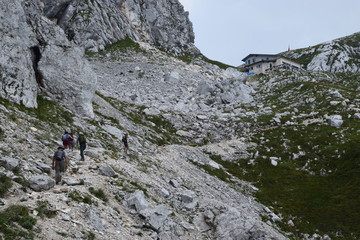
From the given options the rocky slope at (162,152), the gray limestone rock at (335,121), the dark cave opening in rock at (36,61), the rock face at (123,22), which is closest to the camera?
the rocky slope at (162,152)

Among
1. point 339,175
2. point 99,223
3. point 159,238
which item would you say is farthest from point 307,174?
point 99,223

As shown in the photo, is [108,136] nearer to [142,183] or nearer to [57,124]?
[57,124]

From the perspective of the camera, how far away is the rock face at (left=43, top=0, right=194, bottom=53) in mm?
90312

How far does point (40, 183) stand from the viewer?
14.9m

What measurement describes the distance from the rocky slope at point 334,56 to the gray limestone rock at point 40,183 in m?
161

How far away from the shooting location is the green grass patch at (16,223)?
34.6 ft

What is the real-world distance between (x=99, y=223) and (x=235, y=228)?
370 inches

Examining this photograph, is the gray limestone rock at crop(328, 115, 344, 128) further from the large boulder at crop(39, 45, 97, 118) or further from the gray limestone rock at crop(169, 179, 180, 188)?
the large boulder at crop(39, 45, 97, 118)

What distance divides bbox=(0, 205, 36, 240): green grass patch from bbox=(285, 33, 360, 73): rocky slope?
163 metres

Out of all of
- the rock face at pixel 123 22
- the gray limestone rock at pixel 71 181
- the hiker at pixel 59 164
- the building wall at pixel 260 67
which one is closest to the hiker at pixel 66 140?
the hiker at pixel 59 164

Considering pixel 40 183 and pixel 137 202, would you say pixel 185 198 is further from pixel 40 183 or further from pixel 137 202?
pixel 40 183

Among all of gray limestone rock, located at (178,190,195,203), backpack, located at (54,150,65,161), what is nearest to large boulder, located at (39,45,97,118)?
gray limestone rock, located at (178,190,195,203)

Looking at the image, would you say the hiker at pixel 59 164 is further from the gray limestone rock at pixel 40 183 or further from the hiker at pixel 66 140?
the hiker at pixel 66 140

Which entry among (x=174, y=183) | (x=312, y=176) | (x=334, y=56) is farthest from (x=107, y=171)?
(x=334, y=56)
